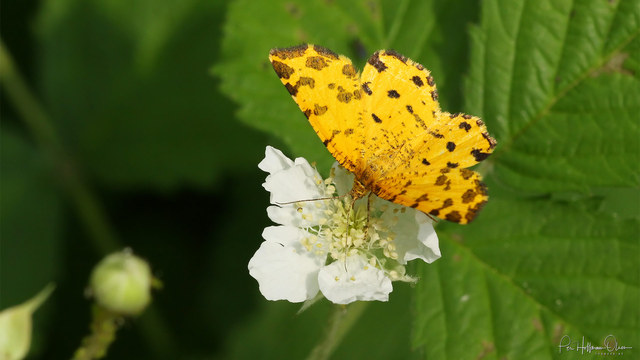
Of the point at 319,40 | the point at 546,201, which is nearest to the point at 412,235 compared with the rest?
the point at 546,201

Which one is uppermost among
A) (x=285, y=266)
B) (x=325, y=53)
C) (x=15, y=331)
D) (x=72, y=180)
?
(x=325, y=53)

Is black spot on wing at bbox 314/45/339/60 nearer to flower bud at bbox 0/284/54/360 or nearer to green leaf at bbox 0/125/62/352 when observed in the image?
flower bud at bbox 0/284/54/360

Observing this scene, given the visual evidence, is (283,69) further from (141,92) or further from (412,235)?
(141,92)

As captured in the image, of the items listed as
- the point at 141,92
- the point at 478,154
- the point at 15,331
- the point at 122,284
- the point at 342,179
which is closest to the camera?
the point at 478,154

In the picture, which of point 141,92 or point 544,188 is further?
point 141,92

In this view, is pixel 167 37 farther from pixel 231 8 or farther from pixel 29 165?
pixel 231 8

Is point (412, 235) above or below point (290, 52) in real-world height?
below

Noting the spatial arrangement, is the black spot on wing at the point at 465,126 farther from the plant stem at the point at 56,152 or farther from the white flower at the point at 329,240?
the plant stem at the point at 56,152
